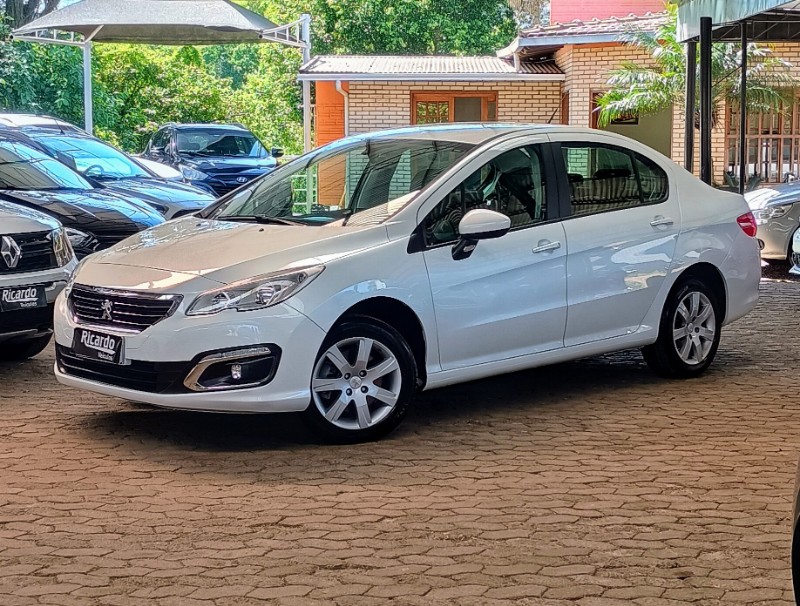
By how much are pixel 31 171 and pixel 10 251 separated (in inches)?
174

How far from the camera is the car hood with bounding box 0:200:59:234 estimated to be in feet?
29.3

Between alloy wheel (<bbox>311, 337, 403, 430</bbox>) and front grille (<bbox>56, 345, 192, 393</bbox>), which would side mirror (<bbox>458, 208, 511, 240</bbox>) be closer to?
alloy wheel (<bbox>311, 337, 403, 430</bbox>)

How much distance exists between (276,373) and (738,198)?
13.1 feet

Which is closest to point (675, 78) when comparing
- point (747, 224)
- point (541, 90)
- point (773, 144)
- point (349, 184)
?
point (773, 144)

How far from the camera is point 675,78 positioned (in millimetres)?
22750

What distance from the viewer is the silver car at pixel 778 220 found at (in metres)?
15.7

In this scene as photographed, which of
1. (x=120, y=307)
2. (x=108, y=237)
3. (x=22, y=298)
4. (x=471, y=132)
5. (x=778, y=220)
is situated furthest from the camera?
(x=778, y=220)

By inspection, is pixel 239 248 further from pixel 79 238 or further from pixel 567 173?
pixel 79 238

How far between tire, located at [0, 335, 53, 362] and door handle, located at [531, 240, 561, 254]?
159 inches

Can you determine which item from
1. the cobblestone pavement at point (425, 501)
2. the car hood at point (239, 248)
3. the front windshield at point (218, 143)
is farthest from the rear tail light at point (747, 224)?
the front windshield at point (218, 143)

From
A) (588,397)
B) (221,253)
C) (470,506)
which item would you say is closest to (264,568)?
(470,506)

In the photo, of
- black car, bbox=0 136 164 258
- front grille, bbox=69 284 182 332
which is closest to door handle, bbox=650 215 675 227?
front grille, bbox=69 284 182 332

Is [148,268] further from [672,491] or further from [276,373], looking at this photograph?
[672,491]

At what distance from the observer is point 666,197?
28.6 ft
